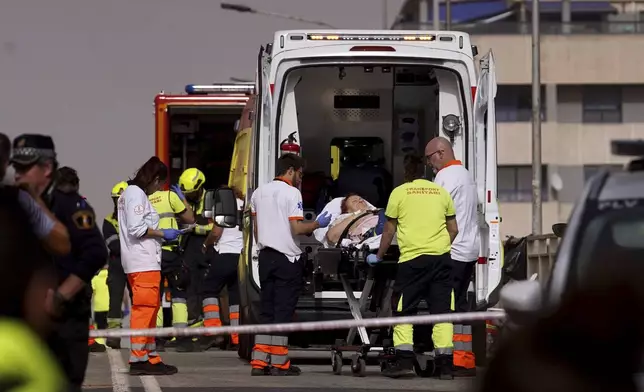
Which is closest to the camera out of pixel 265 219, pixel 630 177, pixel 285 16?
pixel 630 177

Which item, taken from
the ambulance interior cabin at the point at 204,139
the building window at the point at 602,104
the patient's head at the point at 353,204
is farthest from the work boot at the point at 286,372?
A: the building window at the point at 602,104

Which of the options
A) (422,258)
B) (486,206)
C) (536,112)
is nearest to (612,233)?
(422,258)

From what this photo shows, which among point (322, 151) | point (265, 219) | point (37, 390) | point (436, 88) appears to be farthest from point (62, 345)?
point (322, 151)

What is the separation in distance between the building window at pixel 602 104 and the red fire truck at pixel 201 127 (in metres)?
42.6

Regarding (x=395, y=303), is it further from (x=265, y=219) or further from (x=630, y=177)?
(x=630, y=177)

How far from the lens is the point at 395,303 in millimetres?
13258

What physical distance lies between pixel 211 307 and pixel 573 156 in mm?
47669

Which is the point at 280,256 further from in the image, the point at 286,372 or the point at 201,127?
the point at 201,127

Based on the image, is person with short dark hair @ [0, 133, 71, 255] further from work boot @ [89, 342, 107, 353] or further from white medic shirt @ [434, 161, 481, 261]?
work boot @ [89, 342, 107, 353]

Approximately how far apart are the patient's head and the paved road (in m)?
1.33

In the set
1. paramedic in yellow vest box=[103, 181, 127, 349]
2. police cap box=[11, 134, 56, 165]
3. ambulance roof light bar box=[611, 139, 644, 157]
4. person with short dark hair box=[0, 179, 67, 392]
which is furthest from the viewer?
paramedic in yellow vest box=[103, 181, 127, 349]

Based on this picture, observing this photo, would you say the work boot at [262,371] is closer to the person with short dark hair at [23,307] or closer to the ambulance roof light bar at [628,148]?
the person with short dark hair at [23,307]

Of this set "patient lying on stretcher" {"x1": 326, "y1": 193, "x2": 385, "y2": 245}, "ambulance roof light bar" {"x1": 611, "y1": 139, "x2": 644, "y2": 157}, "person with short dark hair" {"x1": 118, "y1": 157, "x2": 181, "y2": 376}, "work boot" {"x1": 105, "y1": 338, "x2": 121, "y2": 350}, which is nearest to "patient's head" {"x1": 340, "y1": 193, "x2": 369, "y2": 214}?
"patient lying on stretcher" {"x1": 326, "y1": 193, "x2": 385, "y2": 245}

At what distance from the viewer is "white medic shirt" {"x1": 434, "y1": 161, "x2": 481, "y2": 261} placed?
42.5ft
